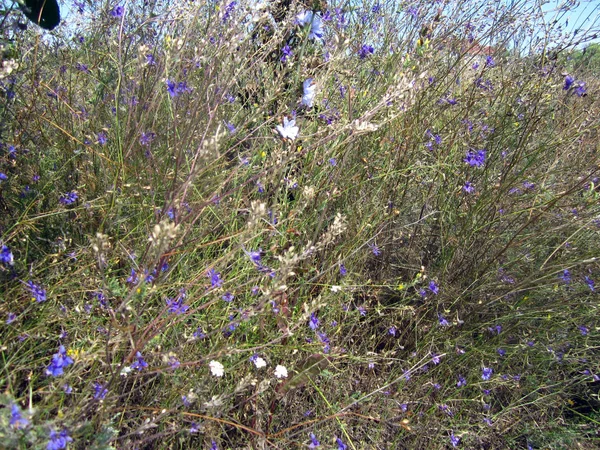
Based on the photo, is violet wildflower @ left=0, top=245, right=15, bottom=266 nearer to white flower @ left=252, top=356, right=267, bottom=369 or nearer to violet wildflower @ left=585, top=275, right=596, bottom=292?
white flower @ left=252, top=356, right=267, bottom=369

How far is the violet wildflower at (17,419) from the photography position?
2.74 feet

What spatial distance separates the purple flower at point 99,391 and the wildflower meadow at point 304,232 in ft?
0.09

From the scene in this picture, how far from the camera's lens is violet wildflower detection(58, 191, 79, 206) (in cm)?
169

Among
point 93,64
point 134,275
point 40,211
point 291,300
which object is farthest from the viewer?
point 93,64

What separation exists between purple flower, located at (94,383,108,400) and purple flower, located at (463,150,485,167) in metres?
1.87

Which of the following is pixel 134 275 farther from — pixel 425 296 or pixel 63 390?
pixel 425 296

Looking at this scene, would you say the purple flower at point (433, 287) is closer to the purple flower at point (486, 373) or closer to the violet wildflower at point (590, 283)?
the purple flower at point (486, 373)

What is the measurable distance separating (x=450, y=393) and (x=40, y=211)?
1857mm

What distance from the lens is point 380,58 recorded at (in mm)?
2611

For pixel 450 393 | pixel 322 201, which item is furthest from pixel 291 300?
pixel 450 393

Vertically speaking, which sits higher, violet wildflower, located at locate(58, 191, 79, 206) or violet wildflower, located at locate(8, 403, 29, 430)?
violet wildflower, located at locate(58, 191, 79, 206)

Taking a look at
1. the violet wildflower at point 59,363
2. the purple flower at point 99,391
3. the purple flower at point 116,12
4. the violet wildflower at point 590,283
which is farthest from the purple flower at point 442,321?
the purple flower at point 116,12

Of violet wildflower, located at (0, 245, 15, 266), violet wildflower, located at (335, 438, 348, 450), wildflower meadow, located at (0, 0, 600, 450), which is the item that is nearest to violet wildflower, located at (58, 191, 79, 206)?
wildflower meadow, located at (0, 0, 600, 450)

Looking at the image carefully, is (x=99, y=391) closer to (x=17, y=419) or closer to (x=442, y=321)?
(x=17, y=419)
